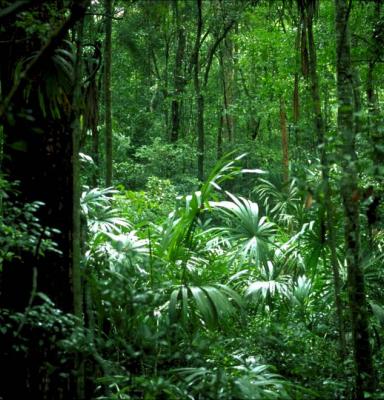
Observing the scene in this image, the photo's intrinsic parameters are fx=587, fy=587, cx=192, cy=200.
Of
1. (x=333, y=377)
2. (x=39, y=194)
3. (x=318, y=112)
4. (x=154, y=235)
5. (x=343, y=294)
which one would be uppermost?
(x=318, y=112)

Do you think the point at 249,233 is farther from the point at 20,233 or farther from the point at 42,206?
the point at 20,233

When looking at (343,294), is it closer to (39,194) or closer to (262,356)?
(262,356)

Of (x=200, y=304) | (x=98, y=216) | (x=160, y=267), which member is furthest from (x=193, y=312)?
(x=98, y=216)

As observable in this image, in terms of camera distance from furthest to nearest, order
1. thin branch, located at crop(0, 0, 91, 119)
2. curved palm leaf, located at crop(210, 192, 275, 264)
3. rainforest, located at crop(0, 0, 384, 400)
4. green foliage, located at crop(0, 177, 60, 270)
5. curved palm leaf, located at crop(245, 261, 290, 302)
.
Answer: curved palm leaf, located at crop(210, 192, 275, 264), curved palm leaf, located at crop(245, 261, 290, 302), green foliage, located at crop(0, 177, 60, 270), rainforest, located at crop(0, 0, 384, 400), thin branch, located at crop(0, 0, 91, 119)

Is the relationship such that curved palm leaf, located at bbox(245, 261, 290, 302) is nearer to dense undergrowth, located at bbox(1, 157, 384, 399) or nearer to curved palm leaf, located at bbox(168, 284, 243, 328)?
dense undergrowth, located at bbox(1, 157, 384, 399)

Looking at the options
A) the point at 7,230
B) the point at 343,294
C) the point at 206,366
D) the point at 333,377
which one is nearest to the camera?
the point at 7,230

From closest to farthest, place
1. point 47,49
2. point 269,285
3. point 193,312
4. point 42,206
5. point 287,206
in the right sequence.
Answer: point 47,49 → point 42,206 → point 193,312 → point 269,285 → point 287,206

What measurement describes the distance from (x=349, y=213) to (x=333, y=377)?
1.47 metres

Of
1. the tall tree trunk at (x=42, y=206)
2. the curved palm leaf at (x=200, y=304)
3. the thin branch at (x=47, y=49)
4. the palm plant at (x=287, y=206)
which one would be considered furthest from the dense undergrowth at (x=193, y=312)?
the thin branch at (x=47, y=49)

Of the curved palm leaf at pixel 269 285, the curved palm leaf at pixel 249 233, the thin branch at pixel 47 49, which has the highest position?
the thin branch at pixel 47 49

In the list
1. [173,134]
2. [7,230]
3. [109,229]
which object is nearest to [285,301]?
[109,229]

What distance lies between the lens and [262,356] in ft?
16.9

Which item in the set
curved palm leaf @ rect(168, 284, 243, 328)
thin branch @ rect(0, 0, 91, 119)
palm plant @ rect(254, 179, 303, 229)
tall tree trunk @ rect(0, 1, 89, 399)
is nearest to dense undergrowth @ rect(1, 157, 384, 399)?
curved palm leaf @ rect(168, 284, 243, 328)

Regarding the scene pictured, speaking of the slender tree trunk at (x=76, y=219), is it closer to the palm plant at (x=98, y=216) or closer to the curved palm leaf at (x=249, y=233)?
the palm plant at (x=98, y=216)
